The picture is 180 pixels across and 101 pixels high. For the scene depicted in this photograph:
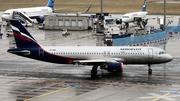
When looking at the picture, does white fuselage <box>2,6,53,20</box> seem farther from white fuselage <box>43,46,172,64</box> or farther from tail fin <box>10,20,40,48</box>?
white fuselage <box>43,46,172,64</box>

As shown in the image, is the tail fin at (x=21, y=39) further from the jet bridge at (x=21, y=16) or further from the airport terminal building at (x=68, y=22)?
the jet bridge at (x=21, y=16)

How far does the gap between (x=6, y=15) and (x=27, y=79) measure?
76690 millimetres

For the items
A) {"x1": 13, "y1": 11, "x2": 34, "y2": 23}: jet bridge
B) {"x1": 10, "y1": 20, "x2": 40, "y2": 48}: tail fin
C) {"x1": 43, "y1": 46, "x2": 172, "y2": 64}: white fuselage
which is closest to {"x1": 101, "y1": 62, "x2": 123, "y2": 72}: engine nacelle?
{"x1": 43, "y1": 46, "x2": 172, "y2": 64}: white fuselage

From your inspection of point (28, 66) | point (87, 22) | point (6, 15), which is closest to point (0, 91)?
point (28, 66)

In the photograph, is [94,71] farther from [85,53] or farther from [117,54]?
[117,54]

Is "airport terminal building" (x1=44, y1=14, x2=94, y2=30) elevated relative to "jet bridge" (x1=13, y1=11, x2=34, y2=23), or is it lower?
lower

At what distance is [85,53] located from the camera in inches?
2566

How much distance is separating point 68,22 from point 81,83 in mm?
67720

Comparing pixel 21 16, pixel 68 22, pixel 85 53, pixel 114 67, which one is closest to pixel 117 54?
pixel 114 67

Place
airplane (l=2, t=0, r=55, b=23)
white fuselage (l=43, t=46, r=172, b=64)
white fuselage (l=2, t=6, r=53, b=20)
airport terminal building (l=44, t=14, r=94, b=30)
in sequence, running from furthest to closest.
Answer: white fuselage (l=2, t=6, r=53, b=20) → airplane (l=2, t=0, r=55, b=23) → airport terminal building (l=44, t=14, r=94, b=30) → white fuselage (l=43, t=46, r=172, b=64)

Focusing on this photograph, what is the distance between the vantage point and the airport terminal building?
124469 mm

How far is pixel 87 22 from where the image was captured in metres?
126

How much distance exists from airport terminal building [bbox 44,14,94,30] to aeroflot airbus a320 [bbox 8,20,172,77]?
58.2m

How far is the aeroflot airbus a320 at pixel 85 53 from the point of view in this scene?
64.5 m
